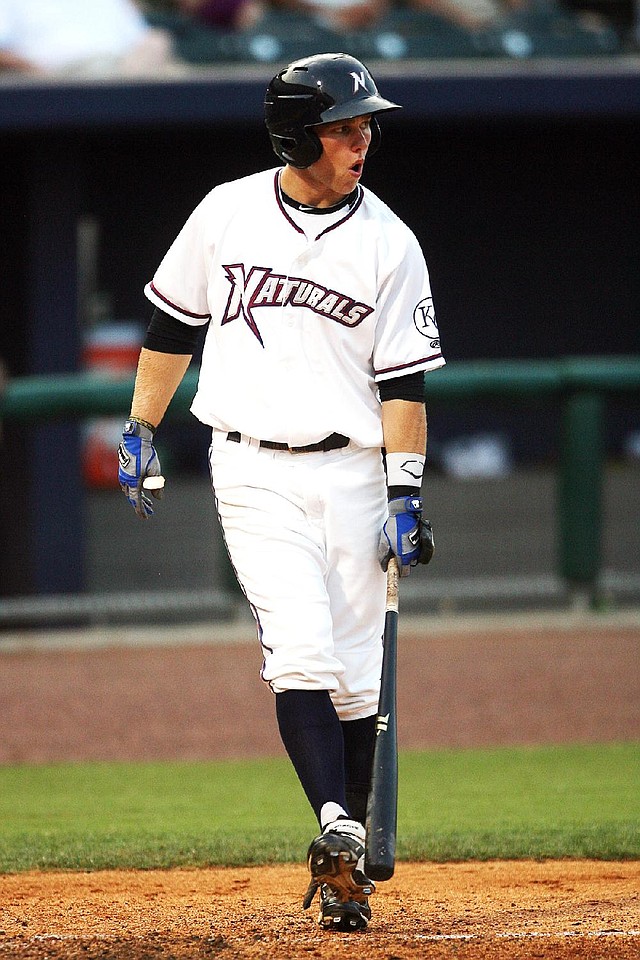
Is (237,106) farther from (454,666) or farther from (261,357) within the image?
(261,357)

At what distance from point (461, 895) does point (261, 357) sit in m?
1.32

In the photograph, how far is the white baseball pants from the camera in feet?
9.62

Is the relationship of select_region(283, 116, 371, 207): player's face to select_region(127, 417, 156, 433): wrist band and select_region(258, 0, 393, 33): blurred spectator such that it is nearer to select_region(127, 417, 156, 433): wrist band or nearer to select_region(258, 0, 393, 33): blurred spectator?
select_region(127, 417, 156, 433): wrist band

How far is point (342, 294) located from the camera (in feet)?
9.79

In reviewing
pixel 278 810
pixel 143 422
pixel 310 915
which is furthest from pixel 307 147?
pixel 278 810

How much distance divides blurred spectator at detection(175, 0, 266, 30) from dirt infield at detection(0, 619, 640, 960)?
4588mm

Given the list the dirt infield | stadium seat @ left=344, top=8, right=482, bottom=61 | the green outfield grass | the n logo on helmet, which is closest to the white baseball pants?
the dirt infield

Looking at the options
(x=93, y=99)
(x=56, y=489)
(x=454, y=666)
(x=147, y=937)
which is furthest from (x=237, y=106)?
(x=147, y=937)

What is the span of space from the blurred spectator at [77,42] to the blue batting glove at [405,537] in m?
6.24

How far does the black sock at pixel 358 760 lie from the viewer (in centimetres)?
316

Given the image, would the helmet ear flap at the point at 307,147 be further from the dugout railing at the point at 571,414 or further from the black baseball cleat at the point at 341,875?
the dugout railing at the point at 571,414

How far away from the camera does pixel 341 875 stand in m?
2.75

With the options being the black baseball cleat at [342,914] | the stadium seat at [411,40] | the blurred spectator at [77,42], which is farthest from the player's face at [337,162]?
the stadium seat at [411,40]

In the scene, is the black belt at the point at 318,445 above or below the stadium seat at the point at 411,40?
below
